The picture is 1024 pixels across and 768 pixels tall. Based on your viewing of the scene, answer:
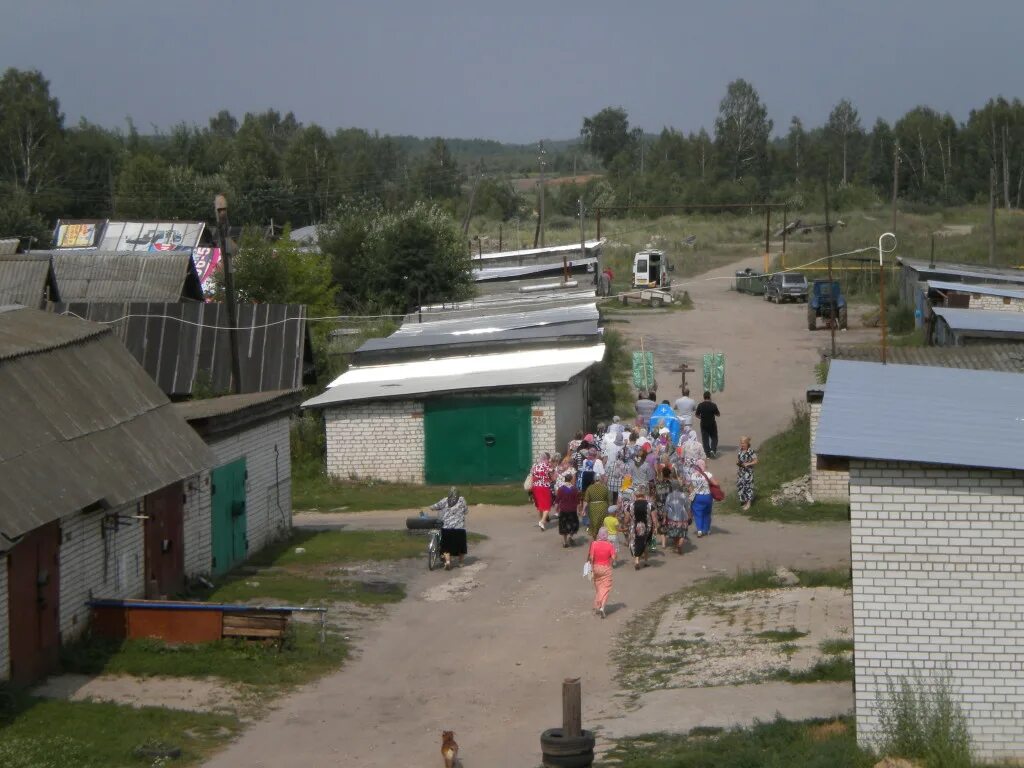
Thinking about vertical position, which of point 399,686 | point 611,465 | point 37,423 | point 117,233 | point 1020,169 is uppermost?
point 1020,169

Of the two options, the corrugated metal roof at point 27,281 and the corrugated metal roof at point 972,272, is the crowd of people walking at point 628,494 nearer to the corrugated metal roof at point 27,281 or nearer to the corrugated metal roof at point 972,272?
the corrugated metal roof at point 27,281

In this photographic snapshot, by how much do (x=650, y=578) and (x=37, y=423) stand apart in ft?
26.8

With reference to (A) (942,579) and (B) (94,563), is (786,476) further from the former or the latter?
(A) (942,579)

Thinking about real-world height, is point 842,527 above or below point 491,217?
below

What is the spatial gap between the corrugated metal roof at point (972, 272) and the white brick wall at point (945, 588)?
29.5 metres

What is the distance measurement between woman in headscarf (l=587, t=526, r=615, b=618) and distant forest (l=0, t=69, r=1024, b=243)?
56.0 metres

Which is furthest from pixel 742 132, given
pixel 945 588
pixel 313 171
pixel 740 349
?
pixel 945 588

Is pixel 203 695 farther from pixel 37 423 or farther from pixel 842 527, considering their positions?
pixel 842 527

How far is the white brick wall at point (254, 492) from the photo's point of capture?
1733 cm

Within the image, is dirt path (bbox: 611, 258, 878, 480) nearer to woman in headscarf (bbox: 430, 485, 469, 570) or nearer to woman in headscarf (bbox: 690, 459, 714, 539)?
woman in headscarf (bbox: 690, 459, 714, 539)

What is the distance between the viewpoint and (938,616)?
951 centimetres

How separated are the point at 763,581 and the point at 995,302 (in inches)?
669

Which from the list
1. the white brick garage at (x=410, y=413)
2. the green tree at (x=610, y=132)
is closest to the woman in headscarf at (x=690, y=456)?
the white brick garage at (x=410, y=413)

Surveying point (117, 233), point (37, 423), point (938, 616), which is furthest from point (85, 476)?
point (117, 233)
